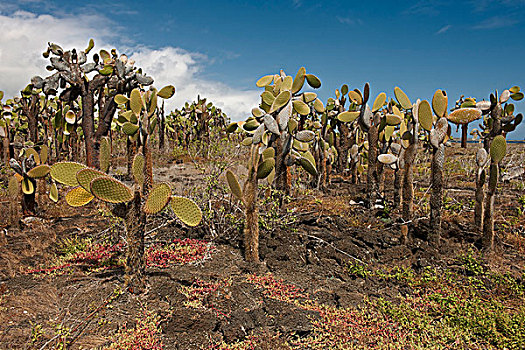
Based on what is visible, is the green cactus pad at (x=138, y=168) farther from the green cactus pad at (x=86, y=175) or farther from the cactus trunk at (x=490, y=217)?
the cactus trunk at (x=490, y=217)

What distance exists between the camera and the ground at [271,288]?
249 cm

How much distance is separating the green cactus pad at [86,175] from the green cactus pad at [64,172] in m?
0.26

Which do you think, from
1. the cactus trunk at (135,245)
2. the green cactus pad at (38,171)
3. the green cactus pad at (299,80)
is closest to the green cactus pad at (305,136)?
the green cactus pad at (299,80)

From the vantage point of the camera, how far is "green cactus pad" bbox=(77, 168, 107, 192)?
2742 millimetres

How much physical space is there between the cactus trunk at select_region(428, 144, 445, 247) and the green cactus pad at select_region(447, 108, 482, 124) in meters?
0.43

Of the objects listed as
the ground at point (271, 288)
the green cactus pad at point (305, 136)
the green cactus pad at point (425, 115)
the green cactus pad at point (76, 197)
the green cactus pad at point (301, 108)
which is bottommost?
the ground at point (271, 288)

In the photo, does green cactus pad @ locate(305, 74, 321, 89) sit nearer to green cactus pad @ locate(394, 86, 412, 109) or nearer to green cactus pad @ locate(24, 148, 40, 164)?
green cactus pad @ locate(394, 86, 412, 109)

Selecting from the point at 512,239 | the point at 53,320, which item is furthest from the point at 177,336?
the point at 512,239

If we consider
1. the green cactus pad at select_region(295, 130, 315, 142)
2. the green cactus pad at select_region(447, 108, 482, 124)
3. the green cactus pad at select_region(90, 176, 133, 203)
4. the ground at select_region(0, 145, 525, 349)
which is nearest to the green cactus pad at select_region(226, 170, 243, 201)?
the ground at select_region(0, 145, 525, 349)

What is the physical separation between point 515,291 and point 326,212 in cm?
280

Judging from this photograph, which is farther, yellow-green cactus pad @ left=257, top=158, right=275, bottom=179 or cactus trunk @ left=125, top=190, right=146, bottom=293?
yellow-green cactus pad @ left=257, top=158, right=275, bottom=179

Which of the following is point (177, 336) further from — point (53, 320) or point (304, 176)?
point (304, 176)

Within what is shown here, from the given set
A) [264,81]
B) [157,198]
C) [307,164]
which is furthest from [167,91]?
[157,198]

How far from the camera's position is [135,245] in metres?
3.00
